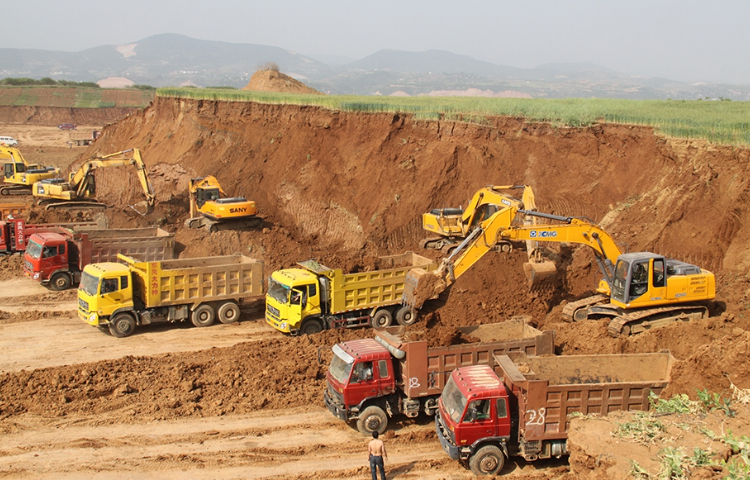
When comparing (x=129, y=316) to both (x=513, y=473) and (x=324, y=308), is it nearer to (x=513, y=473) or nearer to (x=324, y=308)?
(x=324, y=308)

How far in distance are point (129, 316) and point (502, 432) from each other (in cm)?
1305

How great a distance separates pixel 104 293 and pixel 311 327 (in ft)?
20.9

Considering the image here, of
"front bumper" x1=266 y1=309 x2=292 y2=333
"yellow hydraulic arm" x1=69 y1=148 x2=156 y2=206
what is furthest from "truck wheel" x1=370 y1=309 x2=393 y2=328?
"yellow hydraulic arm" x1=69 y1=148 x2=156 y2=206

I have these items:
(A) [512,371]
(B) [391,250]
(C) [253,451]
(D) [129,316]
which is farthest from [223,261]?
(A) [512,371]

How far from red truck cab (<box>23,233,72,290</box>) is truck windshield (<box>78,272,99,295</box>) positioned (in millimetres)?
5204

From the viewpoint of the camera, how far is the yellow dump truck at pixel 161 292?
20297 millimetres

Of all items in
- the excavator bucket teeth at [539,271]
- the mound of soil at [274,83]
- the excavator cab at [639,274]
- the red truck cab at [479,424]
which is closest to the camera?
the red truck cab at [479,424]

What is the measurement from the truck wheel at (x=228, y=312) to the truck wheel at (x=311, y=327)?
131 inches

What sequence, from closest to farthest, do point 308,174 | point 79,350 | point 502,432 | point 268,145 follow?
point 502,432
point 79,350
point 308,174
point 268,145

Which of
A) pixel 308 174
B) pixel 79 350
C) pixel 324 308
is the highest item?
pixel 308 174

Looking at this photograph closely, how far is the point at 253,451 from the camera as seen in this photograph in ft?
44.4

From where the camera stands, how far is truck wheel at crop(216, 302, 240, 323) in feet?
71.3

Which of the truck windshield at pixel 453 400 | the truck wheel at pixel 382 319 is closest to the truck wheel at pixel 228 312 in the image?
the truck wheel at pixel 382 319

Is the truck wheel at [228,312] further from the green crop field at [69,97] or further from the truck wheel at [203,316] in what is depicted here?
the green crop field at [69,97]
